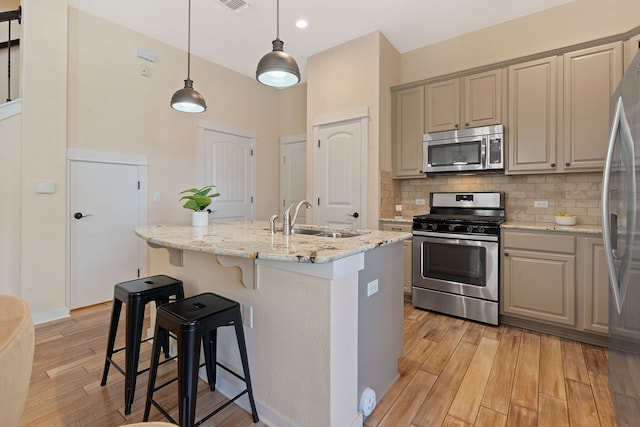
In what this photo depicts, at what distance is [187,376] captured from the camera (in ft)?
4.39

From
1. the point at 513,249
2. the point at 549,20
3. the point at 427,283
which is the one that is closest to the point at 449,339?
the point at 427,283

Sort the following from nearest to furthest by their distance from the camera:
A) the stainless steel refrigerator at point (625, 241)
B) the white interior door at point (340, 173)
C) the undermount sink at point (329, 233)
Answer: the stainless steel refrigerator at point (625, 241) → the undermount sink at point (329, 233) → the white interior door at point (340, 173)

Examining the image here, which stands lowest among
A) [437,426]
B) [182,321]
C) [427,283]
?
[437,426]

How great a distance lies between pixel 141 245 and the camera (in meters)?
3.72

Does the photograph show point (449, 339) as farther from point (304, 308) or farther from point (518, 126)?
point (518, 126)

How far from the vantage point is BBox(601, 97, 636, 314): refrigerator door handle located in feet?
4.33

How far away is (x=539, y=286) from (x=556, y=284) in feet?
0.41

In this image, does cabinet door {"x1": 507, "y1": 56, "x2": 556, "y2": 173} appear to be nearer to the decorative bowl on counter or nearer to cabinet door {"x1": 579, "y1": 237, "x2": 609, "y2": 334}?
the decorative bowl on counter

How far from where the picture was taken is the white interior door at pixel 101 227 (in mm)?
3217

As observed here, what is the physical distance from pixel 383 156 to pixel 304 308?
268 cm

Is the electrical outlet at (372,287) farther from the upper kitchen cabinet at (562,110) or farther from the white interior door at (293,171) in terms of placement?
the white interior door at (293,171)

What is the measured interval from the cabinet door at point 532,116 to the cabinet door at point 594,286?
846 millimetres

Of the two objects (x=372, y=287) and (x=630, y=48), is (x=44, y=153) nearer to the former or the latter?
(x=372, y=287)

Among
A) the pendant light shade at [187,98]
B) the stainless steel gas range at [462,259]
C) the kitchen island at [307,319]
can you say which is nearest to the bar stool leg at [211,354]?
the kitchen island at [307,319]
